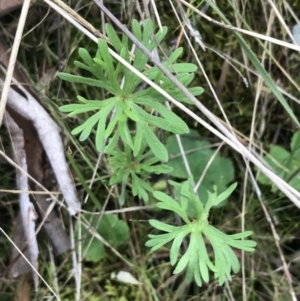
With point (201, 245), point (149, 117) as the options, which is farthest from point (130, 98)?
point (201, 245)

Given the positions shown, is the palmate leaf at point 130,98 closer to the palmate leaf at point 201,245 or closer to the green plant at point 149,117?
the green plant at point 149,117

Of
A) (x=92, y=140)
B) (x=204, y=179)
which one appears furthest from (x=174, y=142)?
(x=92, y=140)

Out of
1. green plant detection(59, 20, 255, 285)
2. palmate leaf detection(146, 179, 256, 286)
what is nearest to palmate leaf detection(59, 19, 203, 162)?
green plant detection(59, 20, 255, 285)

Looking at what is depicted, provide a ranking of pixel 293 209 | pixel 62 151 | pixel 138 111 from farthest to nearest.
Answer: pixel 293 209, pixel 62 151, pixel 138 111

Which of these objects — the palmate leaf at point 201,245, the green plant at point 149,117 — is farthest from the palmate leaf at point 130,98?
the palmate leaf at point 201,245

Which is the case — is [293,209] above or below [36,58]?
below

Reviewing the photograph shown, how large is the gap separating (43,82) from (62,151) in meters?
0.25

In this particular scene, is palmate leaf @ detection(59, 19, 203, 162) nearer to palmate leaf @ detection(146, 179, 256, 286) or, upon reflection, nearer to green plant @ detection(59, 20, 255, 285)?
green plant @ detection(59, 20, 255, 285)

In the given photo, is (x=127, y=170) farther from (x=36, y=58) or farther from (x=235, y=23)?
(x=235, y=23)

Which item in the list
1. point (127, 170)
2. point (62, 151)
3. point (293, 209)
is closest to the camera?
point (127, 170)

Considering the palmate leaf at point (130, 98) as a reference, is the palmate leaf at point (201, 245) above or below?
below

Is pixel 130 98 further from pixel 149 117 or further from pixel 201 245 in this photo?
pixel 201 245

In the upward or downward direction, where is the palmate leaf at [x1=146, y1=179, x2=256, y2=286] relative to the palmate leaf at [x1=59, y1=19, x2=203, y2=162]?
downward

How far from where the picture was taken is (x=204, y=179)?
1695 millimetres
